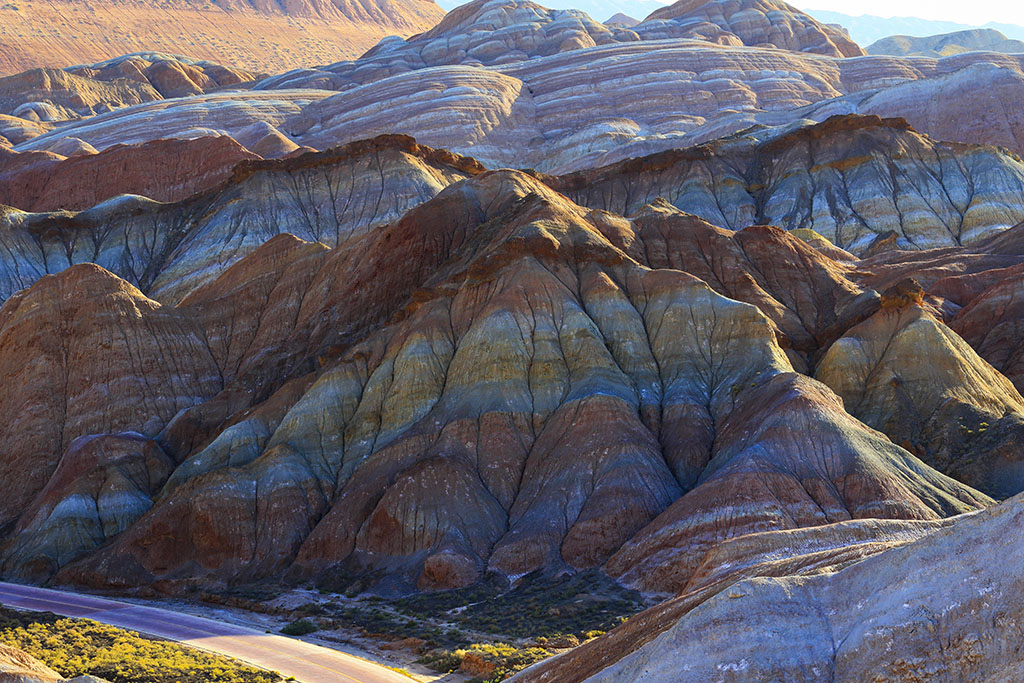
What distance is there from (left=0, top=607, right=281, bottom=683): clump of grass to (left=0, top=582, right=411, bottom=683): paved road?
1.02 m

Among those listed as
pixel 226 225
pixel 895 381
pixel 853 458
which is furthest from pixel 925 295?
pixel 226 225

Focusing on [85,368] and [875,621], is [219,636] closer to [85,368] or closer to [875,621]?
[875,621]

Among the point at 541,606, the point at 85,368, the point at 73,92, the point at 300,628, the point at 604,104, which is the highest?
the point at 73,92

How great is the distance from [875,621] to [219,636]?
29.2 m

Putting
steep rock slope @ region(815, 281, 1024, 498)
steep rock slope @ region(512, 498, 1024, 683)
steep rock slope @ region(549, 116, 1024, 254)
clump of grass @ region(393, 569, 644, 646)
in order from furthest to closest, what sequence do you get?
steep rock slope @ region(549, 116, 1024, 254) < steep rock slope @ region(815, 281, 1024, 498) < clump of grass @ region(393, 569, 644, 646) < steep rock slope @ region(512, 498, 1024, 683)

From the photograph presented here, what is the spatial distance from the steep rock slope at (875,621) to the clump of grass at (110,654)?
1956cm

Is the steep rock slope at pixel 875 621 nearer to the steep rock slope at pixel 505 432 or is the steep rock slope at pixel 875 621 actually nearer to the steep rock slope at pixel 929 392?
Answer: the steep rock slope at pixel 505 432

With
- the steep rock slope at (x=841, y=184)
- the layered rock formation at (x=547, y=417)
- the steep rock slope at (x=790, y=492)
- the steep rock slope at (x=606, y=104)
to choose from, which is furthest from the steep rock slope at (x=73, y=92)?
the steep rock slope at (x=790, y=492)

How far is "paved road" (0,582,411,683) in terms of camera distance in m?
38.4

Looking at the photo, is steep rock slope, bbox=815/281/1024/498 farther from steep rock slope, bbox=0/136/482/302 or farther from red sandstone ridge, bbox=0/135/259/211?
red sandstone ridge, bbox=0/135/259/211

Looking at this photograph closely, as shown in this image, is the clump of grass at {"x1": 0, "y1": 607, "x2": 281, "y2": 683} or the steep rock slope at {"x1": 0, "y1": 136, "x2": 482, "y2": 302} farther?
the steep rock slope at {"x1": 0, "y1": 136, "x2": 482, "y2": 302}

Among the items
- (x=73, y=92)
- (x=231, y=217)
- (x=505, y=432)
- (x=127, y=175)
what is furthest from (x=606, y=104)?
(x=505, y=432)

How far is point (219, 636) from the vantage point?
43.1m

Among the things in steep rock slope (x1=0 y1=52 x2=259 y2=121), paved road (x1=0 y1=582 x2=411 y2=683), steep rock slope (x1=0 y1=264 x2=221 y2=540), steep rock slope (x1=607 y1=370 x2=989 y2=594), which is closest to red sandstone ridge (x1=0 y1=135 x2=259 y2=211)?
steep rock slope (x1=0 y1=264 x2=221 y2=540)
